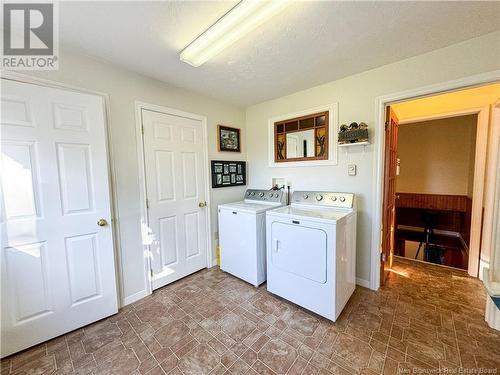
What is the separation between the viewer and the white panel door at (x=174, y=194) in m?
2.26

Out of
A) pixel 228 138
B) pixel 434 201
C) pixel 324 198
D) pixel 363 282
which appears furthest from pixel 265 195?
pixel 434 201

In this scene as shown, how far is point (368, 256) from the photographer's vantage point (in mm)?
2273

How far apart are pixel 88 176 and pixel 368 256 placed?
297 centimetres

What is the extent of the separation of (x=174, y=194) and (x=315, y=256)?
5.73 feet

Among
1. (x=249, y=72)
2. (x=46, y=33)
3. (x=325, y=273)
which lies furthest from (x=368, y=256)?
(x=46, y=33)

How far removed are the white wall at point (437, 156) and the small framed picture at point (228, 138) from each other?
161 inches

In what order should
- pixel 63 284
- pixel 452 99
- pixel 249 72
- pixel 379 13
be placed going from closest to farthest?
pixel 379 13, pixel 63 284, pixel 249 72, pixel 452 99

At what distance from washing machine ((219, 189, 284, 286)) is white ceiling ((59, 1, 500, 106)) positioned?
1.52 m

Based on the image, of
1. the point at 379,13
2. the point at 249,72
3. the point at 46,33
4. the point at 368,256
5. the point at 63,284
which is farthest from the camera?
the point at 368,256

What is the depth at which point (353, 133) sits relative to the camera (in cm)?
212

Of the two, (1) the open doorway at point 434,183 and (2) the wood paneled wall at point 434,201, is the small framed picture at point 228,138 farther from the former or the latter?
(2) the wood paneled wall at point 434,201

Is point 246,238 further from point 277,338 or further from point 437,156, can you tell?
point 437,156

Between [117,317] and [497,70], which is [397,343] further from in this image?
[117,317]

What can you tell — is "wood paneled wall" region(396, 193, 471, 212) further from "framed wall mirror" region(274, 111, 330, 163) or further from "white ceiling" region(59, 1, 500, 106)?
"white ceiling" region(59, 1, 500, 106)
